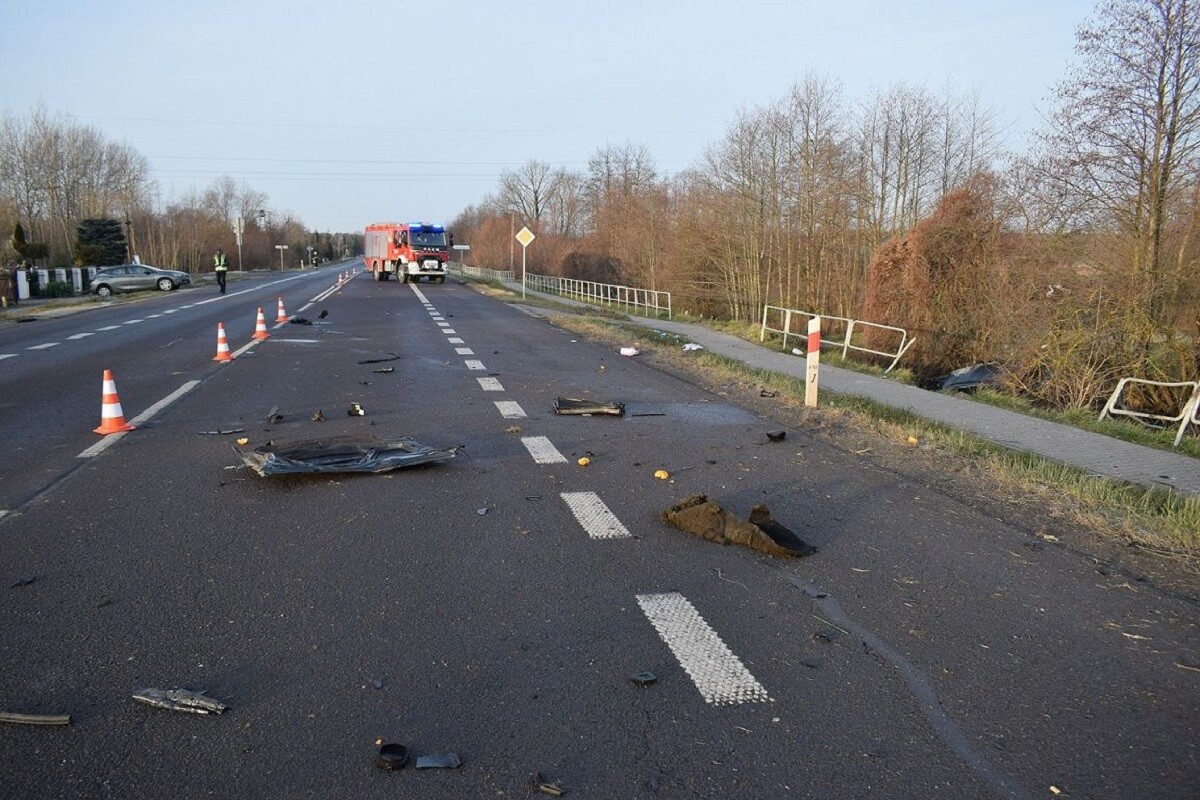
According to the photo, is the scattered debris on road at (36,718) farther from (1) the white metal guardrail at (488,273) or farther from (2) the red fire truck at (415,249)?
(1) the white metal guardrail at (488,273)

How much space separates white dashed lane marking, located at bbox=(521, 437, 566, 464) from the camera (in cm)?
794

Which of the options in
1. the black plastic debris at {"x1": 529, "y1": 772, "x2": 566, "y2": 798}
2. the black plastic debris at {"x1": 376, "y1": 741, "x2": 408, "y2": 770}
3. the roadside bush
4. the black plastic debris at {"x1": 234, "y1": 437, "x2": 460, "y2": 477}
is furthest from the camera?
the roadside bush

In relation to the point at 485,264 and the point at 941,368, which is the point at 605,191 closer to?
the point at 485,264

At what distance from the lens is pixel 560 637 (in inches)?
166

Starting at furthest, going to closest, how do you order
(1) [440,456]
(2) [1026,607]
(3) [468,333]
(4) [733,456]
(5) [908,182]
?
(5) [908,182] < (3) [468,333] < (4) [733,456] < (1) [440,456] < (2) [1026,607]

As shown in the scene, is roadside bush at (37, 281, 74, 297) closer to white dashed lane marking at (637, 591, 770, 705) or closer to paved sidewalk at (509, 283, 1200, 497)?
paved sidewalk at (509, 283, 1200, 497)

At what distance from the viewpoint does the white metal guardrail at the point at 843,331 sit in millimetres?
18141

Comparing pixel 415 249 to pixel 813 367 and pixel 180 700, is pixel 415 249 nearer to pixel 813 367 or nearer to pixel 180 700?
pixel 813 367

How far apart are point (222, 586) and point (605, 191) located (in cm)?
7545

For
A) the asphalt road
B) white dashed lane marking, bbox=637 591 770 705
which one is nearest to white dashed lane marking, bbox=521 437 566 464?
the asphalt road

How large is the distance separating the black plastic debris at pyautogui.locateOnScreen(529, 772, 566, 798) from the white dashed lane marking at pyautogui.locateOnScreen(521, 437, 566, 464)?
4.86 metres

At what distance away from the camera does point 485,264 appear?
100 metres

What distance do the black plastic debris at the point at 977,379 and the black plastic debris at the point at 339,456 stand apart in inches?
478

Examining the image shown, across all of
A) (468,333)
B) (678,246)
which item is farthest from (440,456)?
(678,246)
